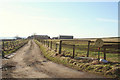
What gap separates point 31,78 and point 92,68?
4.57 m

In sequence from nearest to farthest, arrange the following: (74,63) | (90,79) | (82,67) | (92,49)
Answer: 1. (90,79)
2. (82,67)
3. (74,63)
4. (92,49)

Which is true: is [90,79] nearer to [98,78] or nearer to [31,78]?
[98,78]

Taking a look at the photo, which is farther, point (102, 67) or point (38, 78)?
point (102, 67)

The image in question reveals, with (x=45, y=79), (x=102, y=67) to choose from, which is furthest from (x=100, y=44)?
(x=45, y=79)

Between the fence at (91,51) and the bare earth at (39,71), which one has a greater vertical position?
the fence at (91,51)

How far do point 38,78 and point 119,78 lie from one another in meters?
4.78

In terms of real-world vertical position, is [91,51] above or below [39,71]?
above

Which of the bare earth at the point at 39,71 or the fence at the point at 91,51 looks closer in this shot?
the bare earth at the point at 39,71

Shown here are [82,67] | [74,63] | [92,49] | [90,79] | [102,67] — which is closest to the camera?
[90,79]

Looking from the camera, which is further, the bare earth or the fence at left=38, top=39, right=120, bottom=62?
the fence at left=38, top=39, right=120, bottom=62

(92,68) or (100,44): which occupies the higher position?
(100,44)

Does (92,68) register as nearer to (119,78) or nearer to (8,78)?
(119,78)

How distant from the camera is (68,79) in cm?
717

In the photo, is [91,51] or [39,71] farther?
[91,51]
